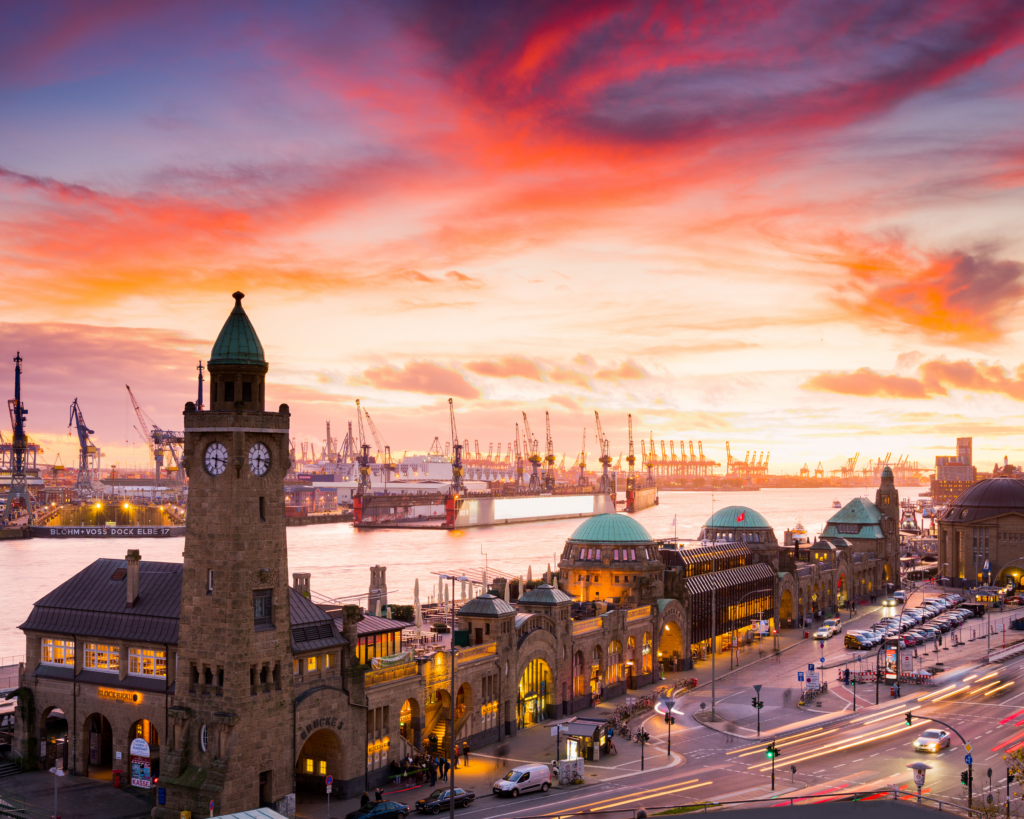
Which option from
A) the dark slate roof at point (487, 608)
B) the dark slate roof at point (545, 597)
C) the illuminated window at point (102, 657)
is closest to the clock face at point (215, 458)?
the illuminated window at point (102, 657)

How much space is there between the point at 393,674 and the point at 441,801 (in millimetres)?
10151

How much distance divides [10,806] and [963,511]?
173m

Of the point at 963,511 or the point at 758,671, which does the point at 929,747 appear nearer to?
the point at 758,671

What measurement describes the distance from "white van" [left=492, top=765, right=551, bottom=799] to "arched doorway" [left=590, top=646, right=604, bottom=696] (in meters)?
26.8

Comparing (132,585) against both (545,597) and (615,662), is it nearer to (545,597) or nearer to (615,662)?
(545,597)

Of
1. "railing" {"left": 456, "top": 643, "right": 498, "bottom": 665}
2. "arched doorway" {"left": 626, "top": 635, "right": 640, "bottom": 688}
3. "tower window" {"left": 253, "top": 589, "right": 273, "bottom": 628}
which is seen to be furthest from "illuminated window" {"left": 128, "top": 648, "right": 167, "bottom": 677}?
"arched doorway" {"left": 626, "top": 635, "right": 640, "bottom": 688}

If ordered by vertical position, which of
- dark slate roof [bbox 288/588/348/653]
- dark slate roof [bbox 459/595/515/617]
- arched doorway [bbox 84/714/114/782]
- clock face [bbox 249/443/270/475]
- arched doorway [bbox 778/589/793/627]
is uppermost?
clock face [bbox 249/443/270/475]

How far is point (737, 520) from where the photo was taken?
145750 millimetres

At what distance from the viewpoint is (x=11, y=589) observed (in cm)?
16925

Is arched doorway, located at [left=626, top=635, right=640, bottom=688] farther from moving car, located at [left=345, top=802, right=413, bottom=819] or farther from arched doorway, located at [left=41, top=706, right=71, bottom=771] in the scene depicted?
arched doorway, located at [left=41, top=706, right=71, bottom=771]

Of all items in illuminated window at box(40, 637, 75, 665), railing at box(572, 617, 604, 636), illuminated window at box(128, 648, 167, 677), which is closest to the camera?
illuminated window at box(128, 648, 167, 677)

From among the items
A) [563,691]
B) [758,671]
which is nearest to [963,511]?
[758,671]

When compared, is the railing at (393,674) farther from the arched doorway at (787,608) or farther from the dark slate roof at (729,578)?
the arched doorway at (787,608)

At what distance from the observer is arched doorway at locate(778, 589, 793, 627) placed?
473 ft
